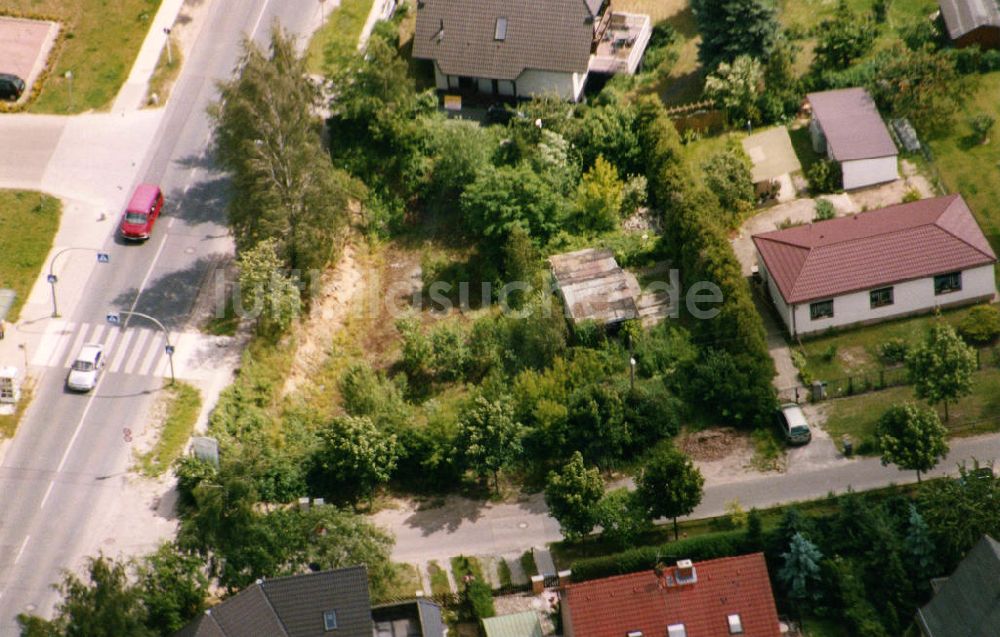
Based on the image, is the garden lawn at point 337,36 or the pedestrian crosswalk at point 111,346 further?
the garden lawn at point 337,36

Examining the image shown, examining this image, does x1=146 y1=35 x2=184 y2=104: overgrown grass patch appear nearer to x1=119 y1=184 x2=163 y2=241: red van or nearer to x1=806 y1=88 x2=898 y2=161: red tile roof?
x1=119 y1=184 x2=163 y2=241: red van

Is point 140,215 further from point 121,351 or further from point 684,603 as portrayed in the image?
point 684,603

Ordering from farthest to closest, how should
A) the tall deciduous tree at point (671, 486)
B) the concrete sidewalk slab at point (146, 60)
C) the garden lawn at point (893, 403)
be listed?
the concrete sidewalk slab at point (146, 60) → the garden lawn at point (893, 403) → the tall deciduous tree at point (671, 486)

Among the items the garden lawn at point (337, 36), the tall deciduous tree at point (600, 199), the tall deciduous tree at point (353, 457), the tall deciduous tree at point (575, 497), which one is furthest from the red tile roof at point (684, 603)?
the garden lawn at point (337, 36)

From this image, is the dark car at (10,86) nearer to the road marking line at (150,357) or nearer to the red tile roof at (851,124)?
the road marking line at (150,357)

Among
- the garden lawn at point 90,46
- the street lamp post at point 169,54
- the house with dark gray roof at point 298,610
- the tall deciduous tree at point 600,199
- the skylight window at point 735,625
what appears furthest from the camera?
the street lamp post at point 169,54

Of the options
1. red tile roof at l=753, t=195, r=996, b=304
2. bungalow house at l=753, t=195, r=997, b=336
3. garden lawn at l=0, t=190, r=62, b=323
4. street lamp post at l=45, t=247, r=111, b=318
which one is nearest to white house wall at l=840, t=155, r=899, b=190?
red tile roof at l=753, t=195, r=996, b=304

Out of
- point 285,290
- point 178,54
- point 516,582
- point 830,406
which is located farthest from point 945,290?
point 178,54
